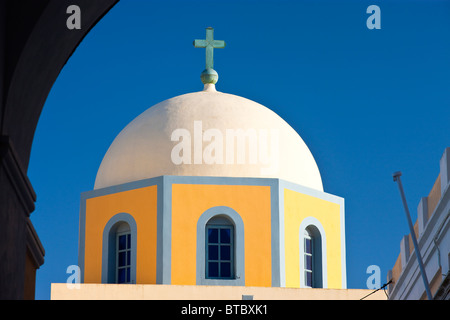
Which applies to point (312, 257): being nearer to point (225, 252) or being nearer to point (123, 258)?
point (225, 252)

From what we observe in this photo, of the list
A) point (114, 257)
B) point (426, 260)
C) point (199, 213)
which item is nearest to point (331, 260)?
point (199, 213)

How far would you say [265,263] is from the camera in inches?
742

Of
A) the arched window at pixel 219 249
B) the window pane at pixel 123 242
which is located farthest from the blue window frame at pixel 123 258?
the arched window at pixel 219 249

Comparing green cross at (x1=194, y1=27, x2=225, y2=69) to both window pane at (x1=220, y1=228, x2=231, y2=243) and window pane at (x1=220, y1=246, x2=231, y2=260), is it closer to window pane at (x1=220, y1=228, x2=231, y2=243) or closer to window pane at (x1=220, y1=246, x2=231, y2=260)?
window pane at (x1=220, y1=228, x2=231, y2=243)

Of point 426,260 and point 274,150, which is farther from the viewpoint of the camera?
point 274,150

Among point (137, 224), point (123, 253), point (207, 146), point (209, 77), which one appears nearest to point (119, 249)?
point (123, 253)

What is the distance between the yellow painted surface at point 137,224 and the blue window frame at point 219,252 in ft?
3.10

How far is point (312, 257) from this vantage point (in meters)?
19.7

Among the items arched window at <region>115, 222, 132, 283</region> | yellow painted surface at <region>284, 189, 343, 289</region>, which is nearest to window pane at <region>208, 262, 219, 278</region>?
yellow painted surface at <region>284, 189, 343, 289</region>

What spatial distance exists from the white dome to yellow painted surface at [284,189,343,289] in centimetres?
36

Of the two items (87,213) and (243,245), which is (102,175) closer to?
(87,213)

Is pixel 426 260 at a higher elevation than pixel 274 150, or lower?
lower
